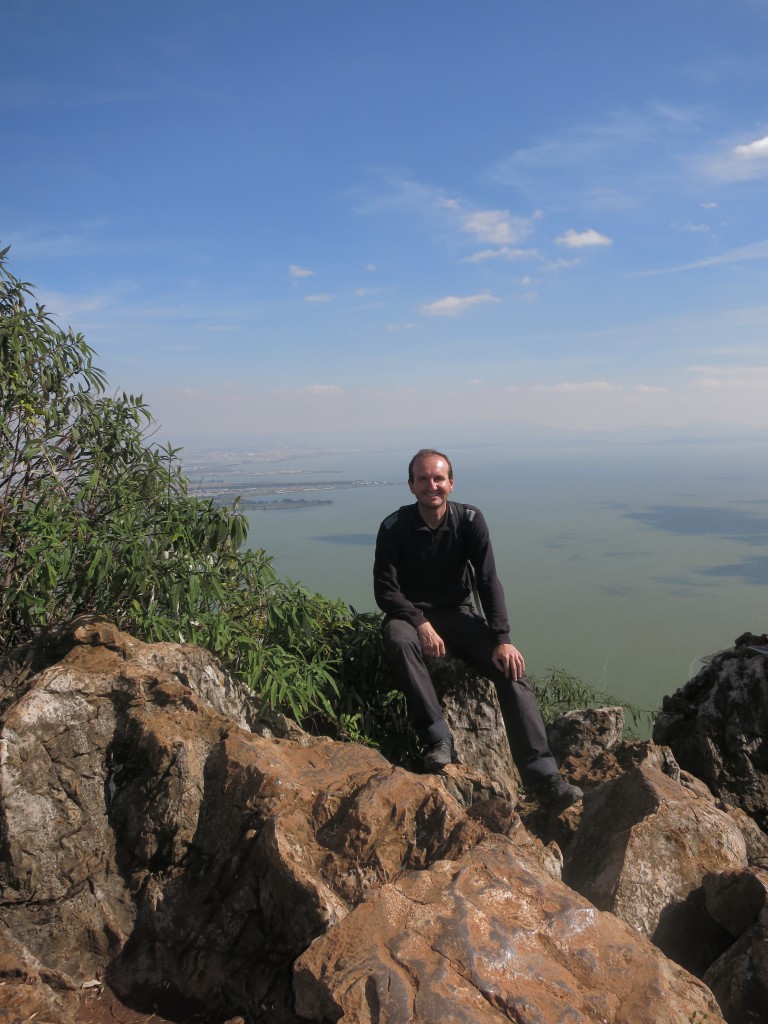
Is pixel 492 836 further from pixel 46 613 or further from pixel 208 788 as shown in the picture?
pixel 46 613

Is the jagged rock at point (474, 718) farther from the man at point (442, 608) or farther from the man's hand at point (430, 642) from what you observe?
the man's hand at point (430, 642)

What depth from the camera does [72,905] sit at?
3.05m

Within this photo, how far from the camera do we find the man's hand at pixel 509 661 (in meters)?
4.91

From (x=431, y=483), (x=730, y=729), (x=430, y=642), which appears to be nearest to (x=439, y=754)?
(x=430, y=642)

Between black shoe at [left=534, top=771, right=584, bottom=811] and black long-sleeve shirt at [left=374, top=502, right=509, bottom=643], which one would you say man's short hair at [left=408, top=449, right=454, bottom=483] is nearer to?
black long-sleeve shirt at [left=374, top=502, right=509, bottom=643]

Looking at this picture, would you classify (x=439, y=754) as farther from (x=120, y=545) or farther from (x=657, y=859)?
(x=120, y=545)

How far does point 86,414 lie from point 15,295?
0.92 metres

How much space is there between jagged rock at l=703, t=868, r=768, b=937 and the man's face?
282 cm

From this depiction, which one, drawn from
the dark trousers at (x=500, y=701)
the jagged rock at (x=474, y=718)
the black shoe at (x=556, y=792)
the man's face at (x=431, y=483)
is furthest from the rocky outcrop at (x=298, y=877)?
the man's face at (x=431, y=483)

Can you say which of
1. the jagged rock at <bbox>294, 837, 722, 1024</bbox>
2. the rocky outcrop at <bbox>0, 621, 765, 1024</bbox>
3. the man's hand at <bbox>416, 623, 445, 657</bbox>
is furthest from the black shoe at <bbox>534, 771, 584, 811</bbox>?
the jagged rock at <bbox>294, 837, 722, 1024</bbox>

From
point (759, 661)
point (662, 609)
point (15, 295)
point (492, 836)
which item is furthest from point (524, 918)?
point (662, 609)

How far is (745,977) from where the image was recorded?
9.05 ft

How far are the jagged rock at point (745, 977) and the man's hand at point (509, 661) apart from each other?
2.16 metres

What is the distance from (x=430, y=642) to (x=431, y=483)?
1.12 m
